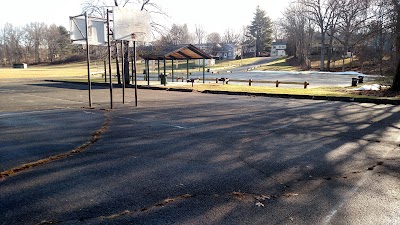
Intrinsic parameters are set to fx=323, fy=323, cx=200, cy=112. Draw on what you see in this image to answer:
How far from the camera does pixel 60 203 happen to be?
3955mm

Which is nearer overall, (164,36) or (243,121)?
(243,121)

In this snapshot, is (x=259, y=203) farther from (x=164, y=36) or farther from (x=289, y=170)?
(x=164, y=36)

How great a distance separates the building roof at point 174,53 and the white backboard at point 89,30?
12.8 metres

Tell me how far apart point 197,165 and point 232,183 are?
100 centimetres

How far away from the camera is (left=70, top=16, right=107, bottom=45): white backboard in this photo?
13.6m

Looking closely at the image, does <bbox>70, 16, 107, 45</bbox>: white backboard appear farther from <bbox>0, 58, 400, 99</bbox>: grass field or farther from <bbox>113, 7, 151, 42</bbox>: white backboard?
<bbox>0, 58, 400, 99</bbox>: grass field

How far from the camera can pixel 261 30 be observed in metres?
112

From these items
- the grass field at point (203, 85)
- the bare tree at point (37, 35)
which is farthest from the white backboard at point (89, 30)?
the bare tree at point (37, 35)

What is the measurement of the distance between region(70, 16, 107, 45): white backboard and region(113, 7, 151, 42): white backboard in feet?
5.21

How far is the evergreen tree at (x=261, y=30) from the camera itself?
11194 centimetres

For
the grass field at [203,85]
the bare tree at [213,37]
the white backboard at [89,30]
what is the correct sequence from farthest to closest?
the bare tree at [213,37], the grass field at [203,85], the white backboard at [89,30]

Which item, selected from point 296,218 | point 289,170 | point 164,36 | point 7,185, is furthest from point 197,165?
point 164,36

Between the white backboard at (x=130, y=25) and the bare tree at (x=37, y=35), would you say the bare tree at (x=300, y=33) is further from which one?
the bare tree at (x=37, y=35)

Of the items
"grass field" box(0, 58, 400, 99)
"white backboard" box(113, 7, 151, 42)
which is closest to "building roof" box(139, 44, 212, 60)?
"grass field" box(0, 58, 400, 99)
